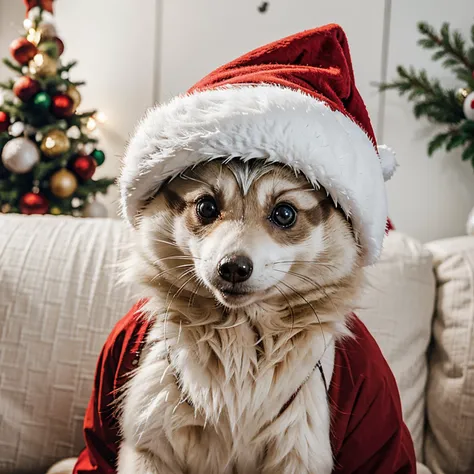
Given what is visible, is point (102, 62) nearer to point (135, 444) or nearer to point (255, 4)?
point (255, 4)

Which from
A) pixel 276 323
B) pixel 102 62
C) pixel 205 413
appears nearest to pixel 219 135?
pixel 276 323

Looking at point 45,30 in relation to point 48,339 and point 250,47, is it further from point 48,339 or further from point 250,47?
point 48,339

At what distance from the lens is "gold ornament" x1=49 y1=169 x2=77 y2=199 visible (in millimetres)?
2266

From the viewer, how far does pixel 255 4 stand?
2568 millimetres

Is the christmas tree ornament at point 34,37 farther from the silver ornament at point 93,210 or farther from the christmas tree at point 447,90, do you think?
the christmas tree at point 447,90

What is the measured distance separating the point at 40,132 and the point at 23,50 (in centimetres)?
30

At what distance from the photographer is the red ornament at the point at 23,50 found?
2.26 metres

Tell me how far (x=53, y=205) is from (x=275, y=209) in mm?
1502

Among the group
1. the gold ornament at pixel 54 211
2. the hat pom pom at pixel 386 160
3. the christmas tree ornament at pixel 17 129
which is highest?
the christmas tree ornament at pixel 17 129

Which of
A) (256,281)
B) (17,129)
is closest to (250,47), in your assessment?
(17,129)

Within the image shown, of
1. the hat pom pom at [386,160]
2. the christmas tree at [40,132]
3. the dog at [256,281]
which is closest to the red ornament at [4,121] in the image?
the christmas tree at [40,132]

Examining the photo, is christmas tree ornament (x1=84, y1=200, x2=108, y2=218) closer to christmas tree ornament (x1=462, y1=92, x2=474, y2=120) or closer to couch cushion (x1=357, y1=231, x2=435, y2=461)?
couch cushion (x1=357, y1=231, x2=435, y2=461)

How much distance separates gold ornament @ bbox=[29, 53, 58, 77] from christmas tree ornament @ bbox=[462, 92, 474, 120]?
144cm

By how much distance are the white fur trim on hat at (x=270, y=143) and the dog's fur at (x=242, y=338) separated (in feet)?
0.11
